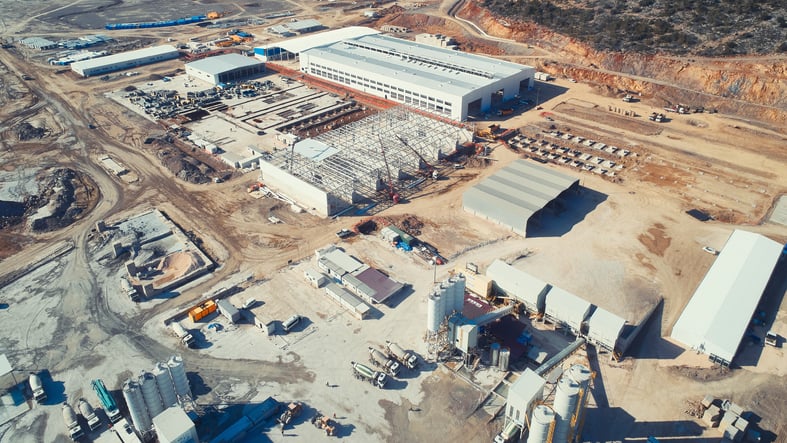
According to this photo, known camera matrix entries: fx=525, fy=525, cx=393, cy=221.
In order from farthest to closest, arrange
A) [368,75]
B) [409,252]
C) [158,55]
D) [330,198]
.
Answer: [158,55] < [368,75] < [330,198] < [409,252]

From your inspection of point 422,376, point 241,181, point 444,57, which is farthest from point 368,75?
point 422,376

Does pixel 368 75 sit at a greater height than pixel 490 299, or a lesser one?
greater

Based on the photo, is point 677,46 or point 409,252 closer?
point 409,252

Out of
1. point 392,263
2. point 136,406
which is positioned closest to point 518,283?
point 392,263

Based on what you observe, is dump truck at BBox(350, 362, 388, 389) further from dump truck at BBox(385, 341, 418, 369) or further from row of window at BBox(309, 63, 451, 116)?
row of window at BBox(309, 63, 451, 116)

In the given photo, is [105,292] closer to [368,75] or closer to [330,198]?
[330,198]

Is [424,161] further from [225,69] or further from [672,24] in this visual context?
[672,24]

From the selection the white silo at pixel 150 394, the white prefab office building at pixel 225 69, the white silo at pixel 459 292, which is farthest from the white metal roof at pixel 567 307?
the white prefab office building at pixel 225 69

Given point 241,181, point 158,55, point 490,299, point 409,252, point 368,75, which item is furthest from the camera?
point 158,55
